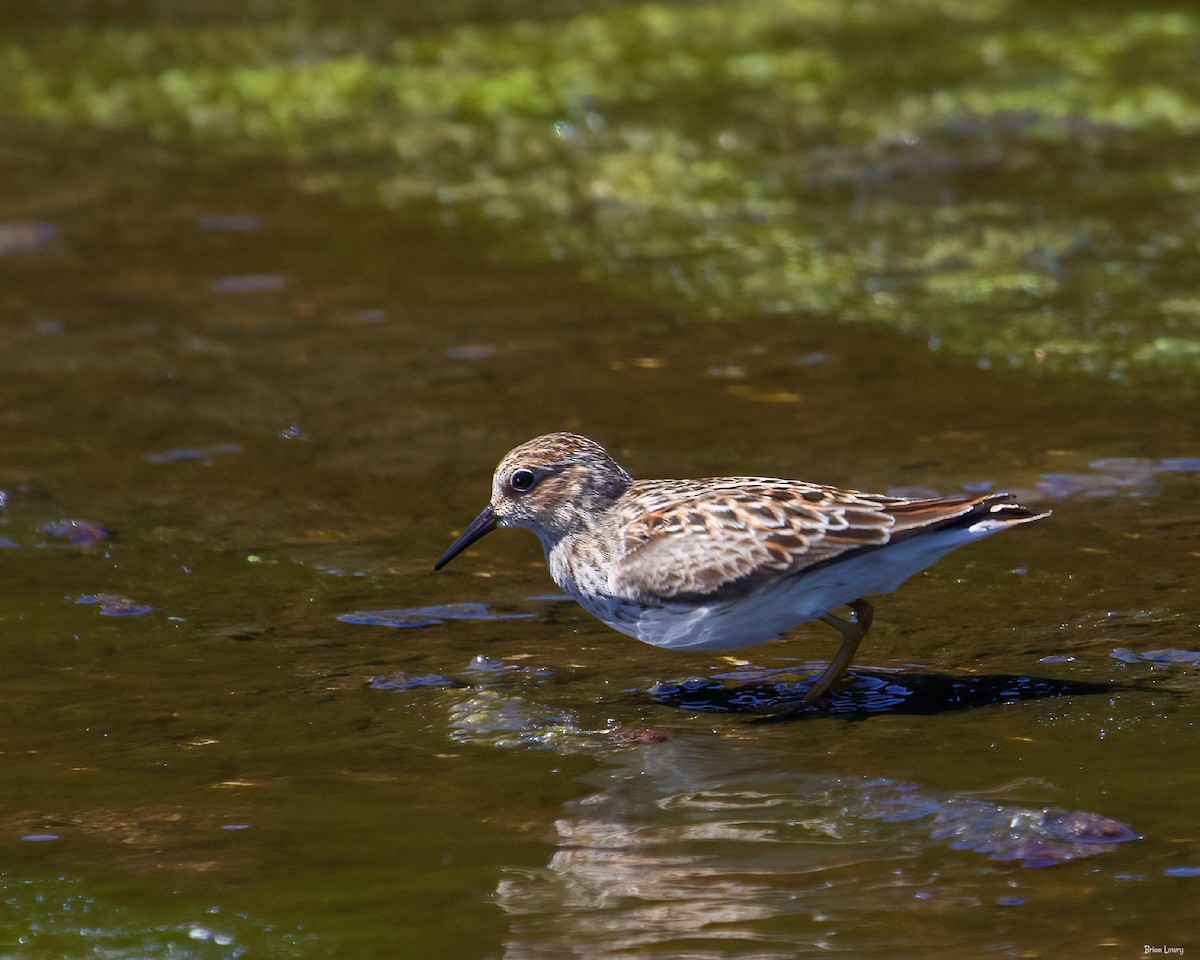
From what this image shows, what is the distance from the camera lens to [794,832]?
5.62m

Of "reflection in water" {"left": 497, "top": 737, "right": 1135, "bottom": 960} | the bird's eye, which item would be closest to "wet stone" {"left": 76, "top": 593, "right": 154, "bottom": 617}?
the bird's eye

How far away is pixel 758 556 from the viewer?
6641 millimetres

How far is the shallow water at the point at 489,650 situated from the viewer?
525 cm

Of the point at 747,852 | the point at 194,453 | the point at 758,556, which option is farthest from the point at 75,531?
the point at 747,852

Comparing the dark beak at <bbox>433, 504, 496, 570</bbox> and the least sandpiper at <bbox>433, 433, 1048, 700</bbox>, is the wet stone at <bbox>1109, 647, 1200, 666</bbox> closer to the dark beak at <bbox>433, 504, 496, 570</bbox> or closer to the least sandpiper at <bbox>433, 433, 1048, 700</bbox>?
the least sandpiper at <bbox>433, 433, 1048, 700</bbox>

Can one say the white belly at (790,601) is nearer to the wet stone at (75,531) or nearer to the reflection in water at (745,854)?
the reflection in water at (745,854)

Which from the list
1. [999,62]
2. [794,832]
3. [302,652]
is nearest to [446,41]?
[999,62]

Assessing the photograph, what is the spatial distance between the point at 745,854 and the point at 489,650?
7.17 feet

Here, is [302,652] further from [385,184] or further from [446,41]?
[446,41]

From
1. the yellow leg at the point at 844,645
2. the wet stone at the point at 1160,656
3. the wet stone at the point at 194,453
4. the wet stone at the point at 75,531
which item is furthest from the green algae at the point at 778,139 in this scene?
the wet stone at the point at 75,531

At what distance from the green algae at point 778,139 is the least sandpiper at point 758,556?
428 cm

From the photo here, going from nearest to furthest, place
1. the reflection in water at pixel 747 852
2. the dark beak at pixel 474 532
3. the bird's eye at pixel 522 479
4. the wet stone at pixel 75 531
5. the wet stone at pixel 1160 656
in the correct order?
1. the reflection in water at pixel 747 852
2. the wet stone at pixel 1160 656
3. the bird's eye at pixel 522 479
4. the dark beak at pixel 474 532
5. the wet stone at pixel 75 531

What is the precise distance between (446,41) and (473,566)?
10917mm

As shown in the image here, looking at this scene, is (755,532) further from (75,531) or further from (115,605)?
(75,531)
